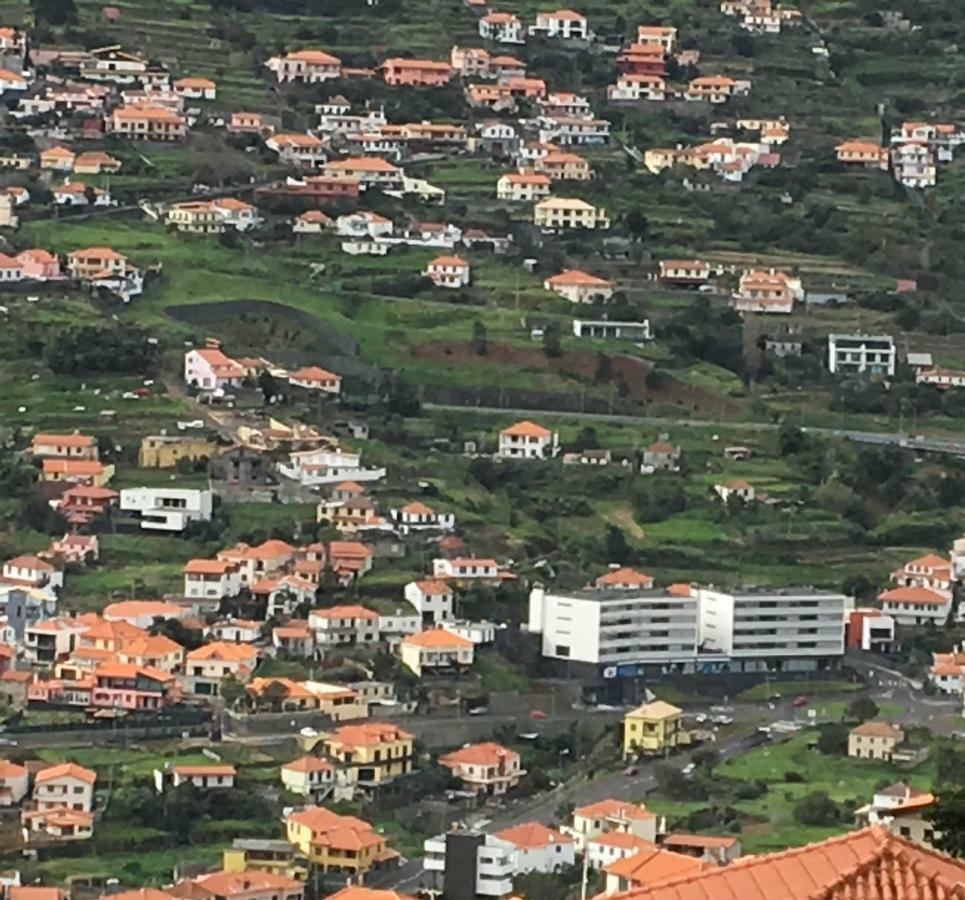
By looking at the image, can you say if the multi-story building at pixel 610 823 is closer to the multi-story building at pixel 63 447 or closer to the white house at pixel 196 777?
the white house at pixel 196 777

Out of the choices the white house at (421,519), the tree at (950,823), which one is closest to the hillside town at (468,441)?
the white house at (421,519)

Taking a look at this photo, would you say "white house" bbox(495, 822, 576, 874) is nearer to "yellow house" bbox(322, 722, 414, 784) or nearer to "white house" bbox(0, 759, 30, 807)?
"yellow house" bbox(322, 722, 414, 784)

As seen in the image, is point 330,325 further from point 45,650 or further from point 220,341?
point 45,650

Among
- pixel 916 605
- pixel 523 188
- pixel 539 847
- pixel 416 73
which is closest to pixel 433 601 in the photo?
pixel 916 605

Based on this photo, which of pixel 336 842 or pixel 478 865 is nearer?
pixel 478 865

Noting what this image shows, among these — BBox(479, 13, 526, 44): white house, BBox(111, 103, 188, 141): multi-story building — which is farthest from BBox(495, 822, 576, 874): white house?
BBox(479, 13, 526, 44): white house

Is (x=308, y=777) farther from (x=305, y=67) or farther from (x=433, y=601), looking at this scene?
(x=305, y=67)
